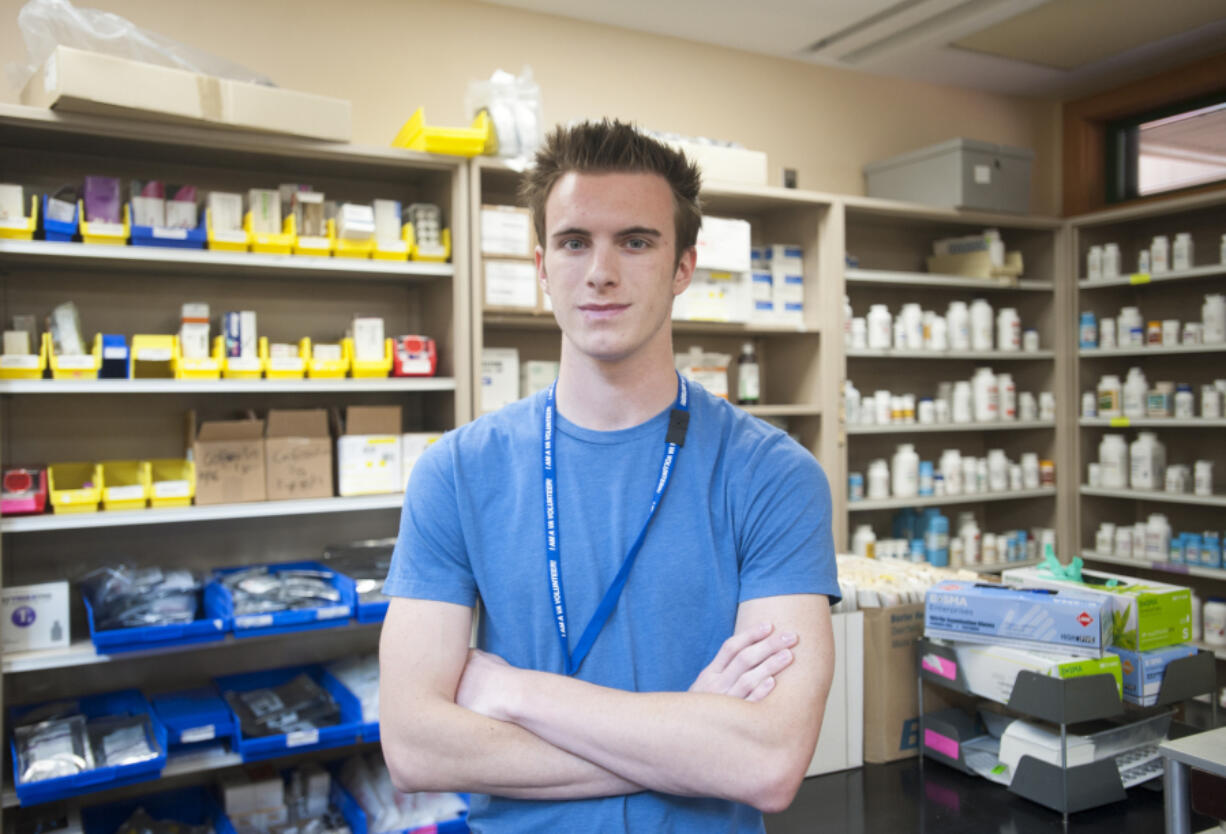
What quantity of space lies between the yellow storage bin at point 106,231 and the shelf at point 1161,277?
13.1 ft

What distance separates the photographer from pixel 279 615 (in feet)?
8.24

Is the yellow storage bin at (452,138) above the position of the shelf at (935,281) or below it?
above

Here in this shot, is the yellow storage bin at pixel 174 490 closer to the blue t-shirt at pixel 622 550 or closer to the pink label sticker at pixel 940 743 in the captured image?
the blue t-shirt at pixel 622 550

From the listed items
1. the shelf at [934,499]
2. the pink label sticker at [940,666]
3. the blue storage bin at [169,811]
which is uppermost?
the shelf at [934,499]

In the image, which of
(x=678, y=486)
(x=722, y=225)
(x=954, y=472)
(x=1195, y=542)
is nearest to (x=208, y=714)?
(x=678, y=486)

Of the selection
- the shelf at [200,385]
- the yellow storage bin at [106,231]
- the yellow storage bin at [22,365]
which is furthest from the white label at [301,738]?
the yellow storage bin at [106,231]

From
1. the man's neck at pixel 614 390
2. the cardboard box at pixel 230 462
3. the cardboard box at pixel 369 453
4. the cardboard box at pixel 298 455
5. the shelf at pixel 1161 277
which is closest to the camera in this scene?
the man's neck at pixel 614 390

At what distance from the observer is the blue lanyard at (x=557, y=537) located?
119 cm

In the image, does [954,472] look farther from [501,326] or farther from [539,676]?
[539,676]

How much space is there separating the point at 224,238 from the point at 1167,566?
394 cm

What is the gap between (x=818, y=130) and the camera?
4.12m

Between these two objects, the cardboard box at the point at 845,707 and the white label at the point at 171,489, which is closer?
the cardboard box at the point at 845,707

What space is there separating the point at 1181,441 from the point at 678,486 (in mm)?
3990

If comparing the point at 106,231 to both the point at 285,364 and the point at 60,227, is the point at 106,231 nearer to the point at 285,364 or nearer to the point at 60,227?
the point at 60,227
